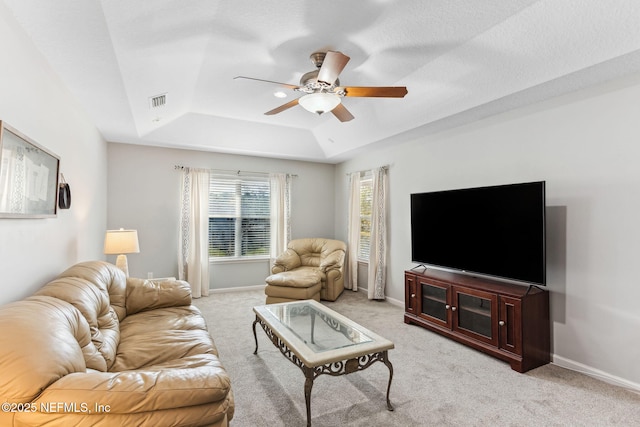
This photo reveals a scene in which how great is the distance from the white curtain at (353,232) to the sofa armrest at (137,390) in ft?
14.8

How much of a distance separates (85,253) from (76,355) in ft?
8.53

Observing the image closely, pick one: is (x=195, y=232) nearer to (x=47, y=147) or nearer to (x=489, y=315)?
(x=47, y=147)

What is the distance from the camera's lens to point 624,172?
99.7 inches

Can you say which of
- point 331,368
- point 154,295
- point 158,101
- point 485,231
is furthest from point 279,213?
point 331,368

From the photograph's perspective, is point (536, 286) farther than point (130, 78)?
Yes

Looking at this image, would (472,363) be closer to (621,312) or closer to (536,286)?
(536,286)

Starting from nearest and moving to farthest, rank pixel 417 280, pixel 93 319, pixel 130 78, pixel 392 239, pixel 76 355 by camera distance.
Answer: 1. pixel 76 355
2. pixel 93 319
3. pixel 130 78
4. pixel 417 280
5. pixel 392 239

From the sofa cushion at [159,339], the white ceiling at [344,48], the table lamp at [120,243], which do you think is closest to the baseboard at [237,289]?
the table lamp at [120,243]

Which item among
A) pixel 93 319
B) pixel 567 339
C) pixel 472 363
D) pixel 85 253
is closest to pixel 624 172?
pixel 567 339

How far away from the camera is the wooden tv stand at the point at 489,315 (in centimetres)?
279

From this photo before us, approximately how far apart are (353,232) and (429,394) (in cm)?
353

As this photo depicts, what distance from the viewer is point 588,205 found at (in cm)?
274

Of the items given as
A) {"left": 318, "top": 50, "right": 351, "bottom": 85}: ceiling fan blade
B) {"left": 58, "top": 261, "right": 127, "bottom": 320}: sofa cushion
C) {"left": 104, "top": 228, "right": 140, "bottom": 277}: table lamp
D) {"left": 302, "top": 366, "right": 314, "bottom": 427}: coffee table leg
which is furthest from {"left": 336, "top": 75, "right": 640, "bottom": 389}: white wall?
{"left": 104, "top": 228, "right": 140, "bottom": 277}: table lamp

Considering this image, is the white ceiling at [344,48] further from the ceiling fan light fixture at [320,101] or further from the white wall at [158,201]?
the white wall at [158,201]
